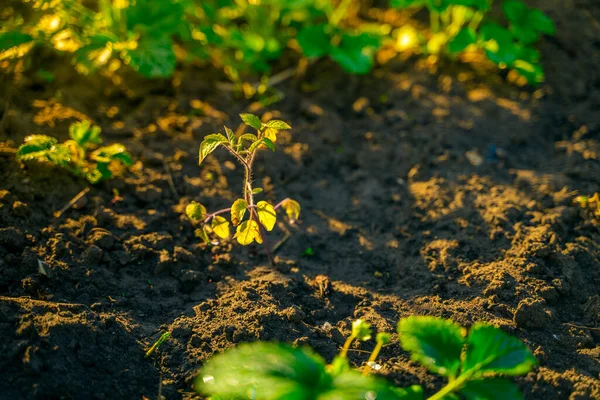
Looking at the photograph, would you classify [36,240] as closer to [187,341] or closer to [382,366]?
[187,341]

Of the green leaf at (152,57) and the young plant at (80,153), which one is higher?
the green leaf at (152,57)

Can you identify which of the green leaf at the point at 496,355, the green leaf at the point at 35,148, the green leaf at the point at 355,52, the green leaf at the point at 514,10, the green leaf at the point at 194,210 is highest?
the green leaf at the point at 514,10

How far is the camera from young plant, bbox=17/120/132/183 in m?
2.49

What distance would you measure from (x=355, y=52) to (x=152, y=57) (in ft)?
3.86

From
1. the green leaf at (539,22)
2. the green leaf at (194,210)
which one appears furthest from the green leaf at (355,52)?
the green leaf at (194,210)

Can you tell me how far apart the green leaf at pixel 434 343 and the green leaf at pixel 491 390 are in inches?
2.7

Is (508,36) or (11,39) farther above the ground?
(11,39)

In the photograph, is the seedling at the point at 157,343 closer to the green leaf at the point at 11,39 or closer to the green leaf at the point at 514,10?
the green leaf at the point at 11,39

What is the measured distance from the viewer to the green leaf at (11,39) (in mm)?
2643

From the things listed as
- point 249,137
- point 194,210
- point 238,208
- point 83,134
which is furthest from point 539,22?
point 83,134

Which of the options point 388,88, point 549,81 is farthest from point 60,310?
point 549,81

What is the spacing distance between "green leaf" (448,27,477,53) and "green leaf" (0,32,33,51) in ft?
7.44

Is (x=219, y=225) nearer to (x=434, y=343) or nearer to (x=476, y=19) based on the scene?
(x=434, y=343)

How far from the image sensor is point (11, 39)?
267cm
